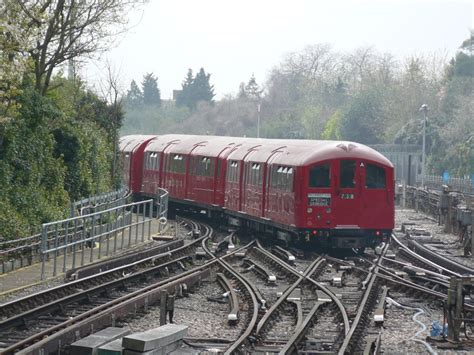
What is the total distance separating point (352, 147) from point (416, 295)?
27.9 ft

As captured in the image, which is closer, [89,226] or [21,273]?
[21,273]

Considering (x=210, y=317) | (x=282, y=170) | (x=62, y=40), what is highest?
(x=62, y=40)

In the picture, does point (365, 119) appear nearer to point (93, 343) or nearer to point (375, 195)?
point (375, 195)

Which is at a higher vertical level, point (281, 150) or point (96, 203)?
point (281, 150)

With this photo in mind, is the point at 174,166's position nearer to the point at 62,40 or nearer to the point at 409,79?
the point at 62,40

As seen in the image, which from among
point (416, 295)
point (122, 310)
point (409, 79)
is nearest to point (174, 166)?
point (416, 295)

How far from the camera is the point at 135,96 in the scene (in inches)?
5704

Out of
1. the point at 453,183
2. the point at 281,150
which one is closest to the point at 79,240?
the point at 281,150

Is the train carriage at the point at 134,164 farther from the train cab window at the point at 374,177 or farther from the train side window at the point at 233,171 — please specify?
the train cab window at the point at 374,177

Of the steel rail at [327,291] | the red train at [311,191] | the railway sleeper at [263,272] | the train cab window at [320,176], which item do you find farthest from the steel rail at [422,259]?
the railway sleeper at [263,272]

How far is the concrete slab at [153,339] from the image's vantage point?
31.5 feet

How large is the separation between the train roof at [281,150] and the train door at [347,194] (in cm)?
25

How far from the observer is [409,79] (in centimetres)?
8994

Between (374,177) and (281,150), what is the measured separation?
11.0 feet
